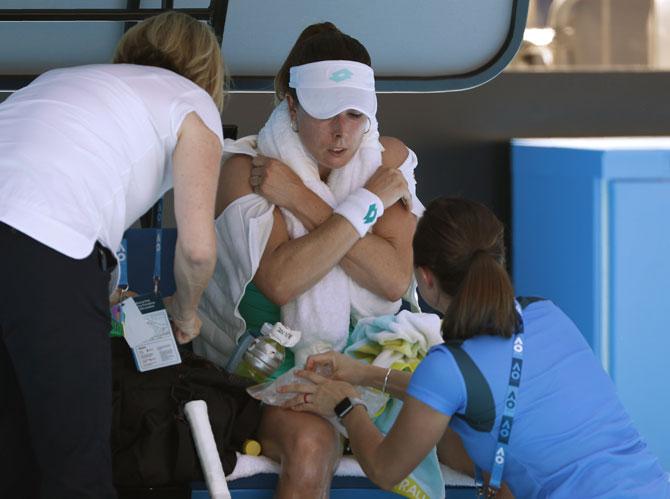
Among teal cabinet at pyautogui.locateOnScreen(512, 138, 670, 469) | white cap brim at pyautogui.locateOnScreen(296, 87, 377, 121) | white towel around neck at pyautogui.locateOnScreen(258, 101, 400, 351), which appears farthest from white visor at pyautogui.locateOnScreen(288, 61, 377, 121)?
teal cabinet at pyautogui.locateOnScreen(512, 138, 670, 469)

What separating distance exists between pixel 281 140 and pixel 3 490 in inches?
40.8

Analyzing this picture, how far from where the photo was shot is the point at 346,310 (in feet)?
9.44

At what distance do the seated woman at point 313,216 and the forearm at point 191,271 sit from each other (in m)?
0.34

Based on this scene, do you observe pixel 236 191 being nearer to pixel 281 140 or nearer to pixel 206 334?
pixel 281 140

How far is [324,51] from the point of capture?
287cm

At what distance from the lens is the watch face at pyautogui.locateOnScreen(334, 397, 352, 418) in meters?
2.42

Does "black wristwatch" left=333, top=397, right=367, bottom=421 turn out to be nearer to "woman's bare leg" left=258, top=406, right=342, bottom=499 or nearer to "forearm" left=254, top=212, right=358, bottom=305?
"woman's bare leg" left=258, top=406, right=342, bottom=499

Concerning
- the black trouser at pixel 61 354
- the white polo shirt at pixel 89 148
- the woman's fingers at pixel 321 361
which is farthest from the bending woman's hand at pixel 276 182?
the black trouser at pixel 61 354

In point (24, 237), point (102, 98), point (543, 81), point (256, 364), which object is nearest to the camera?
point (24, 237)

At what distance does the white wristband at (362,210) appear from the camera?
9.18ft

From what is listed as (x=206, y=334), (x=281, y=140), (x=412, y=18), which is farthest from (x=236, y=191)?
(x=412, y=18)

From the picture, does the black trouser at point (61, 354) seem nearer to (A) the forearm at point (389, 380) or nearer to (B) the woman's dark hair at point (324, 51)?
(A) the forearm at point (389, 380)

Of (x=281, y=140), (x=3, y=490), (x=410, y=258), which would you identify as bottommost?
(x=3, y=490)

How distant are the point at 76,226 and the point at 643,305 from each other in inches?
102
